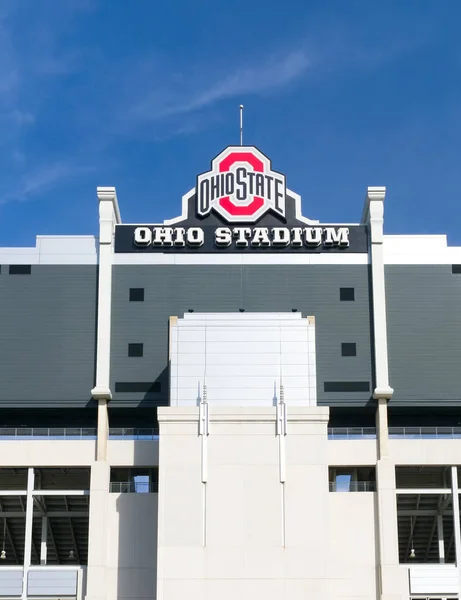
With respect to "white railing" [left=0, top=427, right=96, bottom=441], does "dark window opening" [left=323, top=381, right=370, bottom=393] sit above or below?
above

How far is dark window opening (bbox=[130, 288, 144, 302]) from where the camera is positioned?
8756 centimetres

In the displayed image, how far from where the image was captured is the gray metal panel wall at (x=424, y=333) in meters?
85.6

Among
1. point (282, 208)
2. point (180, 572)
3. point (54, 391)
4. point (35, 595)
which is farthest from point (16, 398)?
point (282, 208)

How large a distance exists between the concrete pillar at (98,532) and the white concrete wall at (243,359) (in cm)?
881

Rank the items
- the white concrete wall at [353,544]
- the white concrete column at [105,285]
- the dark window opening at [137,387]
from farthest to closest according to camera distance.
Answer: the dark window opening at [137,387] < the white concrete column at [105,285] < the white concrete wall at [353,544]

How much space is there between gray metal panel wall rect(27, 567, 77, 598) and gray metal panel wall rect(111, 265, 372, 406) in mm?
13448

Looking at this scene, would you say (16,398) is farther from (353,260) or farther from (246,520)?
(353,260)

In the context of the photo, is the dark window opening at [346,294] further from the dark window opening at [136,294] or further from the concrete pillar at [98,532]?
the concrete pillar at [98,532]

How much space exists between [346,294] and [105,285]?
62.9 ft

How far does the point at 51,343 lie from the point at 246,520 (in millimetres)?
22344

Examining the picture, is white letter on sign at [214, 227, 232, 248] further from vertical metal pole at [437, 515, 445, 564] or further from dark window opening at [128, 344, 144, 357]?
vertical metal pole at [437, 515, 445, 564]

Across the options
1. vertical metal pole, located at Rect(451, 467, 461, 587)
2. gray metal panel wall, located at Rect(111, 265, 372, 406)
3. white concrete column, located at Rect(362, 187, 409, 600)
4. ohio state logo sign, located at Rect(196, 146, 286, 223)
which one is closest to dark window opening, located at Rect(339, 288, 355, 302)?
gray metal panel wall, located at Rect(111, 265, 372, 406)

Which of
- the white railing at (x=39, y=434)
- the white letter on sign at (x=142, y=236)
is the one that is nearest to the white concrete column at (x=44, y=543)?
the white railing at (x=39, y=434)

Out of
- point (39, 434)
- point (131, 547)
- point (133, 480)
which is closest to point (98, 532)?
point (131, 547)
